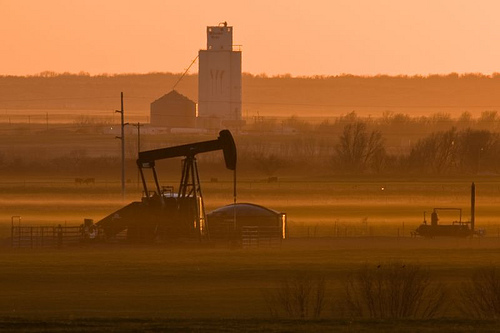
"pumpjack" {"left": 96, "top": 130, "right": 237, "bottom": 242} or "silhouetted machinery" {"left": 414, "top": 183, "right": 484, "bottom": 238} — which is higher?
"pumpjack" {"left": 96, "top": 130, "right": 237, "bottom": 242}

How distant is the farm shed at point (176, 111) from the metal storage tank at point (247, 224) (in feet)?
317

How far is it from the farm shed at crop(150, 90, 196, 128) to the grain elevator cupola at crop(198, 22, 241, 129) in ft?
37.7

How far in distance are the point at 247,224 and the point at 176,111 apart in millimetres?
99784

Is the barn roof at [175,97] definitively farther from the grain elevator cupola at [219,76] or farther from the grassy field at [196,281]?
the grassy field at [196,281]

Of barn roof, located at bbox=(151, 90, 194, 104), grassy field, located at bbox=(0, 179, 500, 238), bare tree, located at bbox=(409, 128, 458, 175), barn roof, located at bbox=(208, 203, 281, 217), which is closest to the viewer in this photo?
barn roof, located at bbox=(208, 203, 281, 217)

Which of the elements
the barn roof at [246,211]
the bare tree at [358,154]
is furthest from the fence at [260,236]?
the bare tree at [358,154]

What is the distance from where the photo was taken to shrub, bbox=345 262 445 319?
27969mm

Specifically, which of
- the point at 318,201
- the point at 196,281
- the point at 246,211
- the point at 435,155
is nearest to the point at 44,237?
the point at 246,211

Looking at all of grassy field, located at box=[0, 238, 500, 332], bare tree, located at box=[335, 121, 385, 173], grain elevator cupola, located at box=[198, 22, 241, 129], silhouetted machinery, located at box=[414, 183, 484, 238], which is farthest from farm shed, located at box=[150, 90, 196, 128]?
grassy field, located at box=[0, 238, 500, 332]

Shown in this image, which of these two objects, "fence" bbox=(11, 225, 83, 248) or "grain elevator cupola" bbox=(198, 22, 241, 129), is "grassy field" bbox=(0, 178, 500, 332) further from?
"grain elevator cupola" bbox=(198, 22, 241, 129)

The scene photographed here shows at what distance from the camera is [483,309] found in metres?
28.4

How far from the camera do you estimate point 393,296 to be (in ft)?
93.1

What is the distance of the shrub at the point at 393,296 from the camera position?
2797 cm

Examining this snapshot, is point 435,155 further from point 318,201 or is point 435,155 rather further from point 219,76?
point 318,201
